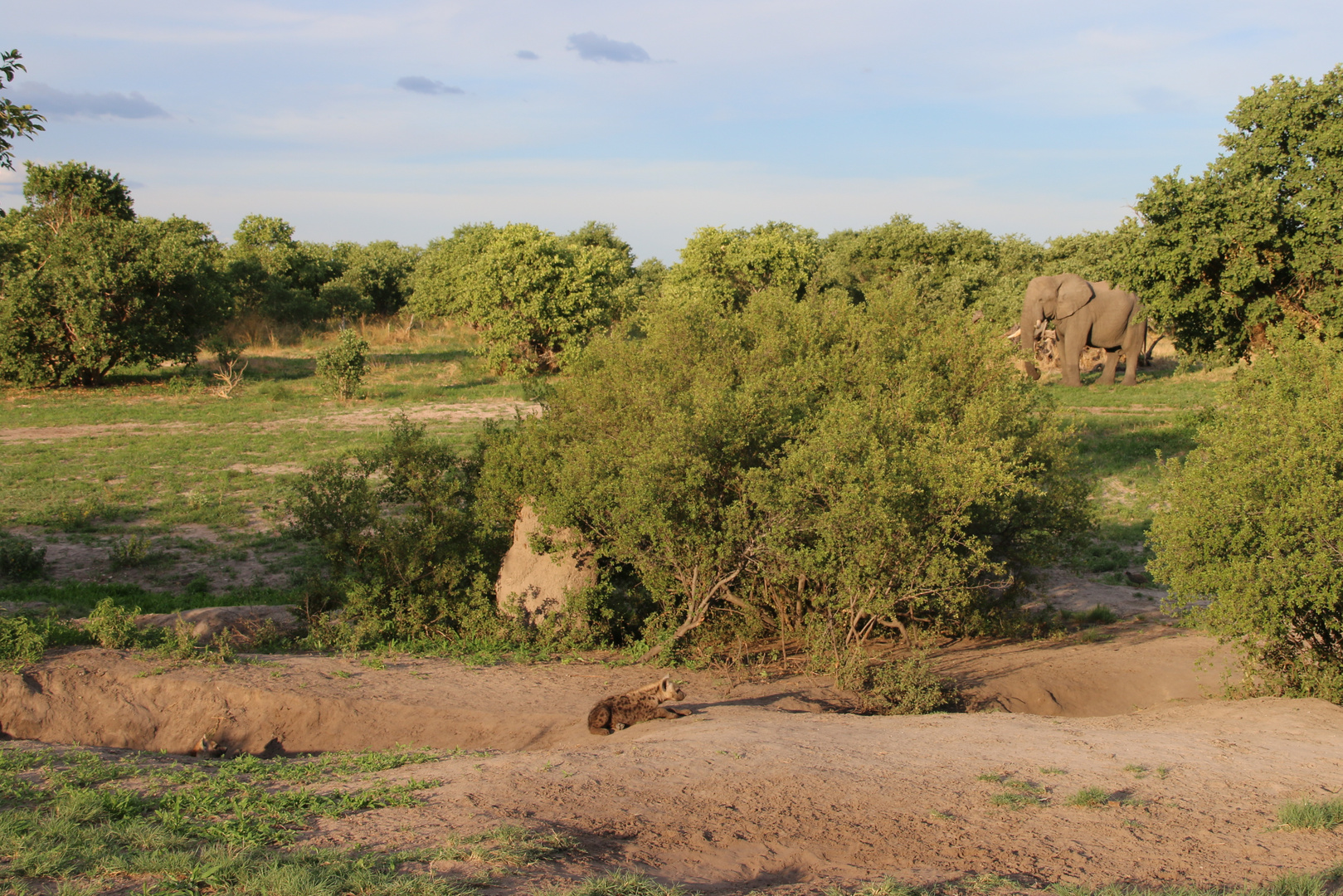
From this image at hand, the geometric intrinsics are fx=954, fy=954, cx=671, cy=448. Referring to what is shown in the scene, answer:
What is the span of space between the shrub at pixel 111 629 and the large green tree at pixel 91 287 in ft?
61.3

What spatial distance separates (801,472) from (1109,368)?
80.7 feet

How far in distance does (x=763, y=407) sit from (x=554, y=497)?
8.64ft

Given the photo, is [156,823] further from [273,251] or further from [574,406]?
[273,251]

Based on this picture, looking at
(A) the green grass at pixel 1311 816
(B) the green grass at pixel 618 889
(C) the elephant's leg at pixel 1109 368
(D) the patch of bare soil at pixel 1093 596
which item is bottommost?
(D) the patch of bare soil at pixel 1093 596

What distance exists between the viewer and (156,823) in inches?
208

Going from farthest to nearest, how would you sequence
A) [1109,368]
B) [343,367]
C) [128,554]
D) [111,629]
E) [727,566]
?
[1109,368] → [343,367] → [128,554] → [727,566] → [111,629]

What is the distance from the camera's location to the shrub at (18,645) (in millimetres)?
9156

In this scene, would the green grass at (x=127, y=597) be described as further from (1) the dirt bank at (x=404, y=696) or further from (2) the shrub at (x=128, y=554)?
(1) the dirt bank at (x=404, y=696)

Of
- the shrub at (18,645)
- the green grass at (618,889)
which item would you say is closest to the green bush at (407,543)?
the shrub at (18,645)

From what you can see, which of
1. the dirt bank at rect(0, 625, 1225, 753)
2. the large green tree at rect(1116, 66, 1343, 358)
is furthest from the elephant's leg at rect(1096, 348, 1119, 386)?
the dirt bank at rect(0, 625, 1225, 753)

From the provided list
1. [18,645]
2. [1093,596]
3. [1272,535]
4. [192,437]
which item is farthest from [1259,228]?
[192,437]

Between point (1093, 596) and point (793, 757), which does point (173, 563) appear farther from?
point (1093, 596)

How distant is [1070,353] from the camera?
30.2 metres

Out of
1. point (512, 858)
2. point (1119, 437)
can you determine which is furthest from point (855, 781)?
point (1119, 437)
